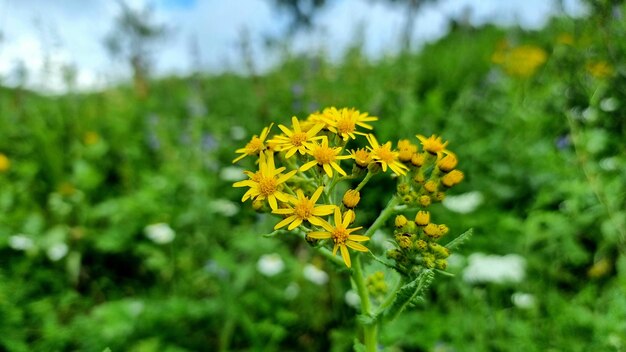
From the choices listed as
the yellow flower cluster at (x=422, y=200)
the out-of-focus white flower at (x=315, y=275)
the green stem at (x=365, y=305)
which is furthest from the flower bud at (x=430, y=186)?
the out-of-focus white flower at (x=315, y=275)

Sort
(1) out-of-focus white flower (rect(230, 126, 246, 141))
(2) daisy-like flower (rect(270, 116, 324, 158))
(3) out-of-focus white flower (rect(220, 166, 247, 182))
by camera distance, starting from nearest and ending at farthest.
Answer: (2) daisy-like flower (rect(270, 116, 324, 158)) → (3) out-of-focus white flower (rect(220, 166, 247, 182)) → (1) out-of-focus white flower (rect(230, 126, 246, 141))

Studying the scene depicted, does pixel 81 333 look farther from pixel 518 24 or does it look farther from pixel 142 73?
pixel 518 24

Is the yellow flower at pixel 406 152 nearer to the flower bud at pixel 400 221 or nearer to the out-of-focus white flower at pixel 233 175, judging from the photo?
the flower bud at pixel 400 221

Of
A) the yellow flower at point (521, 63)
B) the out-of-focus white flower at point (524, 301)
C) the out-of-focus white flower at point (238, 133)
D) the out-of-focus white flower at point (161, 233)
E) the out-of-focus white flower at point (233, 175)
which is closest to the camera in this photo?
the out-of-focus white flower at point (524, 301)

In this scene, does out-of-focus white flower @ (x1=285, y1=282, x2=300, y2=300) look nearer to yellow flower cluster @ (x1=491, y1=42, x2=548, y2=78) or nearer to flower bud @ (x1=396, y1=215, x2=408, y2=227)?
flower bud @ (x1=396, y1=215, x2=408, y2=227)

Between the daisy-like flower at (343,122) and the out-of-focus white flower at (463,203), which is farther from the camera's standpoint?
the out-of-focus white flower at (463,203)

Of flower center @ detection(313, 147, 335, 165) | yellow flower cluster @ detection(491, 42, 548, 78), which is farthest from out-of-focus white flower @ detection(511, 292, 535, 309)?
yellow flower cluster @ detection(491, 42, 548, 78)

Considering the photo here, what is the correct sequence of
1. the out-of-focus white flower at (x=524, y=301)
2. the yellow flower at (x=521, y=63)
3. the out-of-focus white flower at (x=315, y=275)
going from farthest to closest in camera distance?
the yellow flower at (x=521, y=63), the out-of-focus white flower at (x=315, y=275), the out-of-focus white flower at (x=524, y=301)

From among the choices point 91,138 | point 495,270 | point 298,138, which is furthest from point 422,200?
point 91,138
